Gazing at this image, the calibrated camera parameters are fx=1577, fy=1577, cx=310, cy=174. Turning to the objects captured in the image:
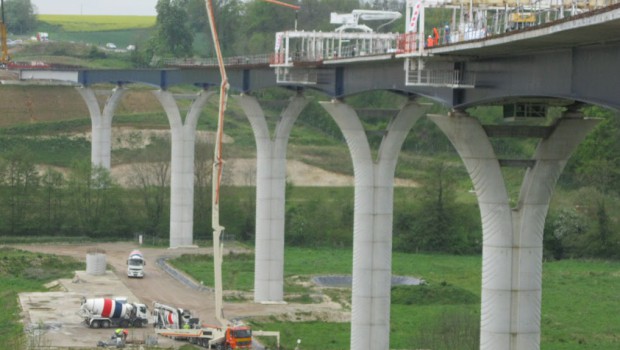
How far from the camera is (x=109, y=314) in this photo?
64125 mm

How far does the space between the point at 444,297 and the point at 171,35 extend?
9876 cm

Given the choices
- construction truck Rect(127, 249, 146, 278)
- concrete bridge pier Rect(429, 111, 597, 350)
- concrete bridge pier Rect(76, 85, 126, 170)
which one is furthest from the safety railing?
concrete bridge pier Rect(76, 85, 126, 170)

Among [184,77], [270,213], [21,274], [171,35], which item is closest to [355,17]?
[270,213]

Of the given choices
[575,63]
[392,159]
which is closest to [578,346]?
[392,159]

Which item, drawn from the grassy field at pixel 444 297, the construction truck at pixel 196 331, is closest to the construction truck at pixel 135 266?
the grassy field at pixel 444 297

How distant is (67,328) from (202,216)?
40.6 m

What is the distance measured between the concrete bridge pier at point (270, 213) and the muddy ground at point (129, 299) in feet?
4.57

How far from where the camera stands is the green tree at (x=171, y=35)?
165 metres

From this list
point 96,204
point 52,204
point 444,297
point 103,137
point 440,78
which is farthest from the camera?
point 103,137

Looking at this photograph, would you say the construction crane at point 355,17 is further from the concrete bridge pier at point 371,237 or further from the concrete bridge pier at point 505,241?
the concrete bridge pier at point 505,241

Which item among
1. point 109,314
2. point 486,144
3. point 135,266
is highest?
point 486,144

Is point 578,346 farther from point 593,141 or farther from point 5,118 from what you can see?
point 5,118

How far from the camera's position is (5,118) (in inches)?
5217

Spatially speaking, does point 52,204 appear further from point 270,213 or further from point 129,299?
point 129,299
